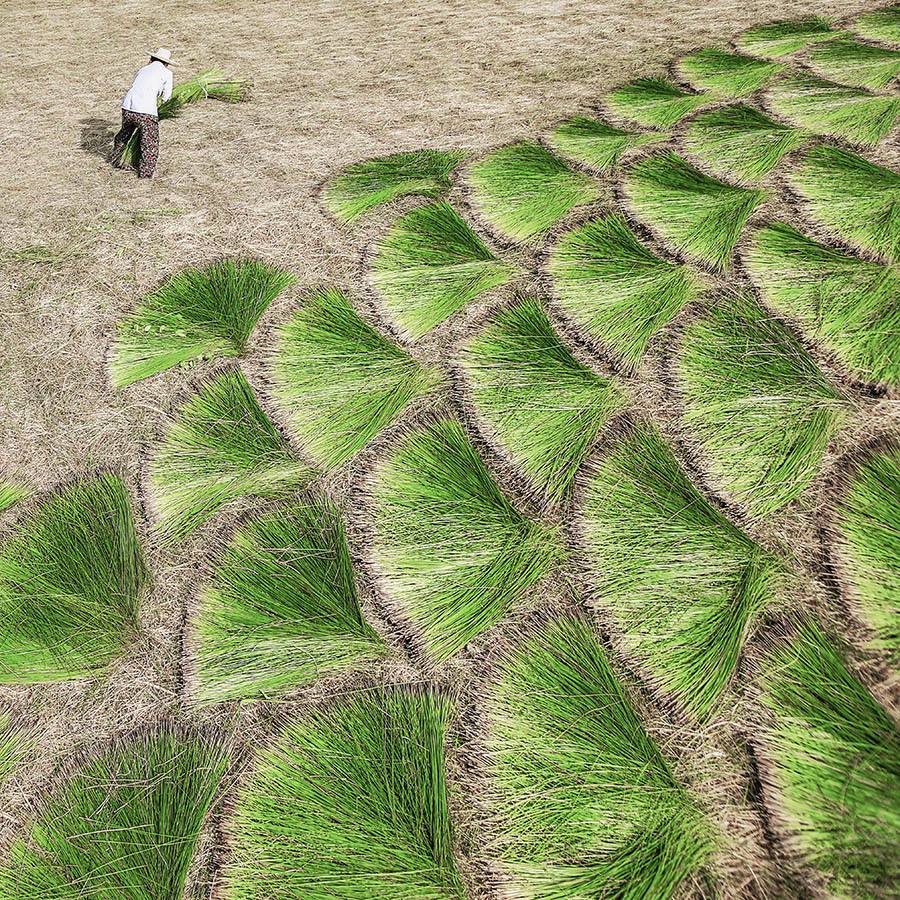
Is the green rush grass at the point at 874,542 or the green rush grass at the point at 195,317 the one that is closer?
the green rush grass at the point at 874,542

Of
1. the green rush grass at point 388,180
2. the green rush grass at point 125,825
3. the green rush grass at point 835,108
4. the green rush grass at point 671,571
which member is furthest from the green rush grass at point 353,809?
the green rush grass at point 835,108

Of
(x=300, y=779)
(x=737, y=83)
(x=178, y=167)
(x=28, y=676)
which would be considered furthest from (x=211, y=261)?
(x=737, y=83)

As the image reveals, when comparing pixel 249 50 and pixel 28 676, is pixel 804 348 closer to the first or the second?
pixel 28 676

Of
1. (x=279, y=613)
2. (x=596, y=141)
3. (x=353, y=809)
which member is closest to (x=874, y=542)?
(x=353, y=809)

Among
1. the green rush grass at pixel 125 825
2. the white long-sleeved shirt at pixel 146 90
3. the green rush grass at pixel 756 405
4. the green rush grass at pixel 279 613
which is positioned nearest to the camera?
the green rush grass at pixel 125 825

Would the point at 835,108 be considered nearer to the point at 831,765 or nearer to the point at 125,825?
the point at 831,765

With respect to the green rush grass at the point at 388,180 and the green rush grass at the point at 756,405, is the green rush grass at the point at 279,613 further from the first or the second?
the green rush grass at the point at 388,180

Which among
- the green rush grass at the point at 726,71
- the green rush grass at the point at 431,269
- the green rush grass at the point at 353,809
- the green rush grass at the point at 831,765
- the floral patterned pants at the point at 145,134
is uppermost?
the green rush grass at the point at 726,71
